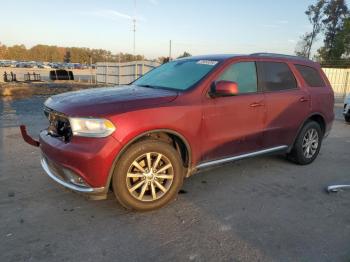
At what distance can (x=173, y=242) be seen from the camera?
3117 millimetres

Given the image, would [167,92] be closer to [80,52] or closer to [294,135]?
[294,135]

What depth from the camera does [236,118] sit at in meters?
4.37

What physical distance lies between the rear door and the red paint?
15 mm

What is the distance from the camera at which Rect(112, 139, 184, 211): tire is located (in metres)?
3.51

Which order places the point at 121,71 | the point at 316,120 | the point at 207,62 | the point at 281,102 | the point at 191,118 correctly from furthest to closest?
the point at 121,71
the point at 316,120
the point at 281,102
the point at 207,62
the point at 191,118

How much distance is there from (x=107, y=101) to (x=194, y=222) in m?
1.57

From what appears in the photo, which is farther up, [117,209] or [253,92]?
[253,92]

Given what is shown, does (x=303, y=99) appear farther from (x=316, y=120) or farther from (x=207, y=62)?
(x=207, y=62)

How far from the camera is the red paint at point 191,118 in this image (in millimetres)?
3377

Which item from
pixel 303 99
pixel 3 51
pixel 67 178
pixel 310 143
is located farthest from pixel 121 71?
pixel 3 51

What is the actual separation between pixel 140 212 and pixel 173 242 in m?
0.72

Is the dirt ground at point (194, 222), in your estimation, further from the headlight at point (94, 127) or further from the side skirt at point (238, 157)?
the headlight at point (94, 127)

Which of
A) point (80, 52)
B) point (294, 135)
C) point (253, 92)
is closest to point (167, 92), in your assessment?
point (253, 92)

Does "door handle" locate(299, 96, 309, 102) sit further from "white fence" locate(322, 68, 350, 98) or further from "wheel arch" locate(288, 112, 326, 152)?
"white fence" locate(322, 68, 350, 98)
